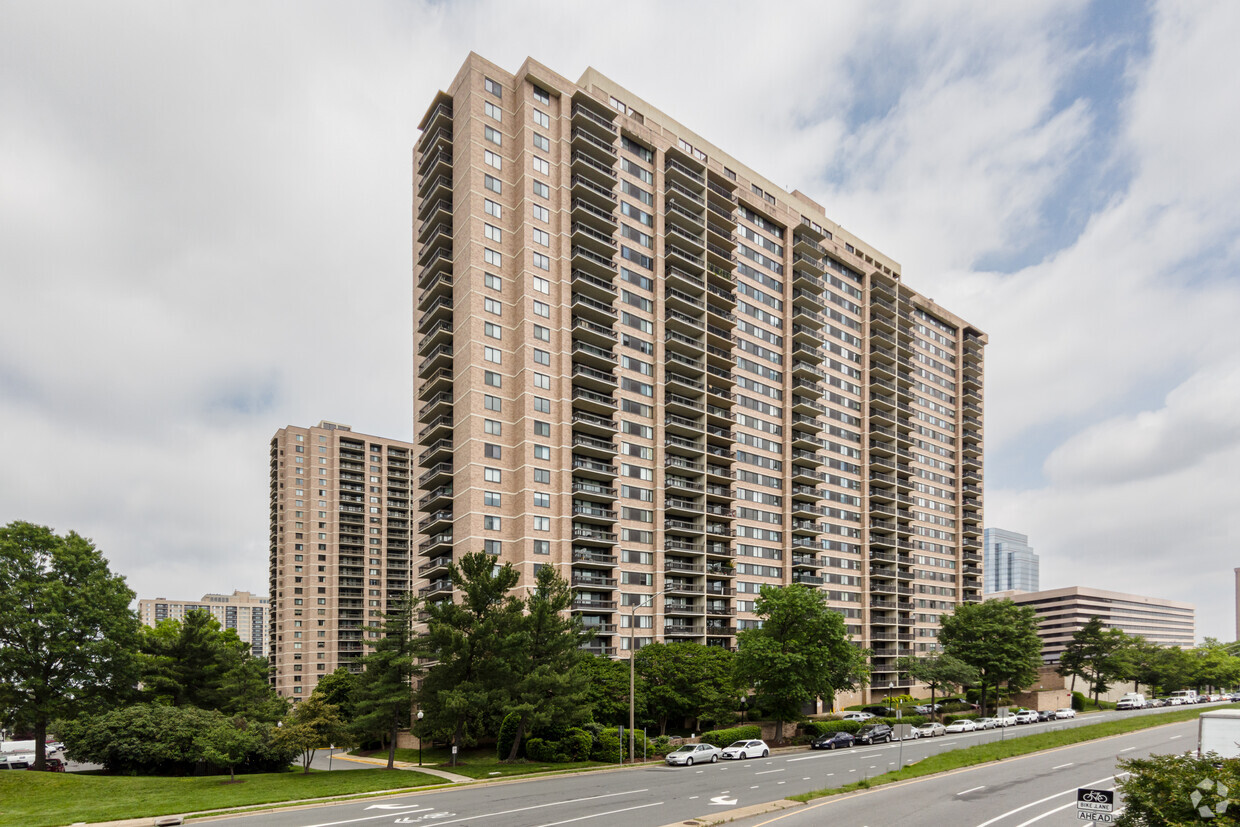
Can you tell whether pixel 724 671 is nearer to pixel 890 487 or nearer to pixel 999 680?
pixel 999 680

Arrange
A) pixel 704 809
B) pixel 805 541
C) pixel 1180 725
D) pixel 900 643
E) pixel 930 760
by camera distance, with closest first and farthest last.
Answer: pixel 704 809, pixel 930 760, pixel 1180 725, pixel 805 541, pixel 900 643

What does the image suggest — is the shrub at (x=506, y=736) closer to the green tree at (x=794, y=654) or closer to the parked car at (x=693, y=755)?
the parked car at (x=693, y=755)

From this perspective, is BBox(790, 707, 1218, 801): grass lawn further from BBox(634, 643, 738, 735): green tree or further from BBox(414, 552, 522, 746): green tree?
BBox(414, 552, 522, 746): green tree

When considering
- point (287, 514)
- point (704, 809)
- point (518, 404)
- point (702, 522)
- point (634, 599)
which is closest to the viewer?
point (704, 809)

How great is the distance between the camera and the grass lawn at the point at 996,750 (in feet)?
104

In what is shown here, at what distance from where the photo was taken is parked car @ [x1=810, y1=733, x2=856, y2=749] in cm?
5522

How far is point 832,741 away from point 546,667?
2593 cm

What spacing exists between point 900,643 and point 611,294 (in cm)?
6899

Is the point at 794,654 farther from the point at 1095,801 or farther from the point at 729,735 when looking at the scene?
the point at 1095,801

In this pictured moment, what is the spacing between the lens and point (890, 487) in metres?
109

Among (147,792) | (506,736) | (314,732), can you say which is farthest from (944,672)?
(147,792)

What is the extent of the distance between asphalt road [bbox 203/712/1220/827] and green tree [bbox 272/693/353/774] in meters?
10.3

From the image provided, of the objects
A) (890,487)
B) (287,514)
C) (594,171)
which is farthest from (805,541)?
(287,514)

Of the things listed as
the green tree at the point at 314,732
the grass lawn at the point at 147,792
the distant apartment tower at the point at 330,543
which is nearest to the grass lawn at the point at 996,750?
the grass lawn at the point at 147,792
